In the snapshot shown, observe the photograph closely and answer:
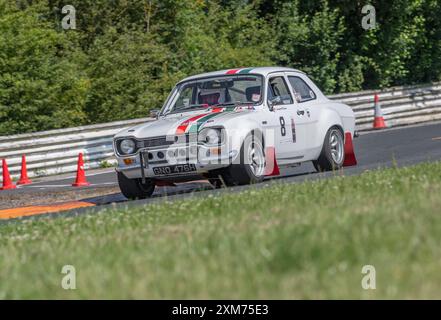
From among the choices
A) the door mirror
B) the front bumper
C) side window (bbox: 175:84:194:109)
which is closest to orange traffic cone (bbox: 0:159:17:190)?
side window (bbox: 175:84:194:109)

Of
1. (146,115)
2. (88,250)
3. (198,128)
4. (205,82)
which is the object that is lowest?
(88,250)

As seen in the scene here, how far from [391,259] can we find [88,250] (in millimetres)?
2440

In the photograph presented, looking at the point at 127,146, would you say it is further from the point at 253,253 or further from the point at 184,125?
the point at 253,253

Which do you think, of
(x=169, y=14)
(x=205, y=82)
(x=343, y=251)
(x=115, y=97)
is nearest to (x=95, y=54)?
(x=115, y=97)

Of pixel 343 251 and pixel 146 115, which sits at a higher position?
pixel 146 115

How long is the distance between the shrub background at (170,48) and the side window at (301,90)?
8.93 m

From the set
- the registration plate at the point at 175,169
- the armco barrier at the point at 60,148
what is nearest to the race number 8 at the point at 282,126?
the registration plate at the point at 175,169

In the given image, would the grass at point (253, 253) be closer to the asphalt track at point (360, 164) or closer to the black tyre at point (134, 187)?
the asphalt track at point (360, 164)

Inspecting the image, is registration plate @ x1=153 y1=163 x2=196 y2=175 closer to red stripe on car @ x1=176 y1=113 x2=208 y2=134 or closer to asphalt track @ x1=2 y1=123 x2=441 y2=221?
asphalt track @ x1=2 y1=123 x2=441 y2=221

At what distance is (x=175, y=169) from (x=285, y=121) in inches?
76.8

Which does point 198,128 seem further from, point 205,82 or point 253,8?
point 253,8

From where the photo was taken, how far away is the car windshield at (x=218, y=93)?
14094 mm

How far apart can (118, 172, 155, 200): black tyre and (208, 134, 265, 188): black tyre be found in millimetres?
936

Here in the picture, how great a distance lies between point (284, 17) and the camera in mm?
30125
